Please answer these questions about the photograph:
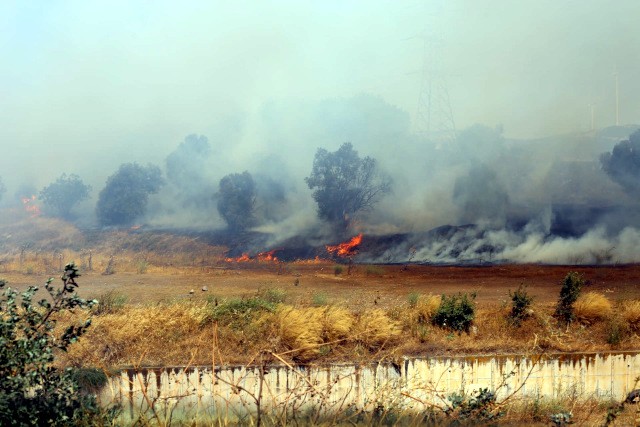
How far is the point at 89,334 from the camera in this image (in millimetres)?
18625

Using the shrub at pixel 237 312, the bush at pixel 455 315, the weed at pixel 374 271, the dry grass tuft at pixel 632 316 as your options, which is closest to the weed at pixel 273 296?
the shrub at pixel 237 312

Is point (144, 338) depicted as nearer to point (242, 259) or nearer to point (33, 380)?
point (33, 380)

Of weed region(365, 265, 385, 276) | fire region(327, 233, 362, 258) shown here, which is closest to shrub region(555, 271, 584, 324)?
weed region(365, 265, 385, 276)

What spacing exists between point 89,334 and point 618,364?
16328 mm

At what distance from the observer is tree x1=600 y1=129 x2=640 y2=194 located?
48.5m

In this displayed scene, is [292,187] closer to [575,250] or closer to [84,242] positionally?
[84,242]

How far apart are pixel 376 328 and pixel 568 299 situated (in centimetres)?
772

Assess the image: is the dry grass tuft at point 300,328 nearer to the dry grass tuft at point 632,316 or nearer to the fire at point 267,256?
the dry grass tuft at point 632,316

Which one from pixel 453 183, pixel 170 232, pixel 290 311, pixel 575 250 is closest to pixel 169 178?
pixel 170 232

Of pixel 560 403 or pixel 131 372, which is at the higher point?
pixel 131 372

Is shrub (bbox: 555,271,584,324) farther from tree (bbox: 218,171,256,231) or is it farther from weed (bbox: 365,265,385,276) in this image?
tree (bbox: 218,171,256,231)

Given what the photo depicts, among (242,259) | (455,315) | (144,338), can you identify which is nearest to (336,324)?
(455,315)

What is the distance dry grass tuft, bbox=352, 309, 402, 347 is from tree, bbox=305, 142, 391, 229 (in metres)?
30.6

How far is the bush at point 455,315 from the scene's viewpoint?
67.7 feet
